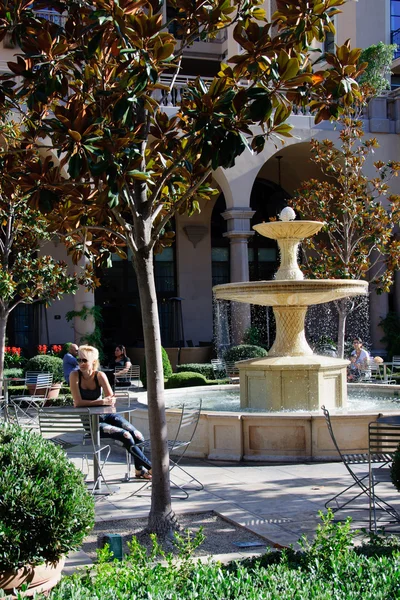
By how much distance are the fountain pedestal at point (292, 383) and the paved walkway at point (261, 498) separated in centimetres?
180

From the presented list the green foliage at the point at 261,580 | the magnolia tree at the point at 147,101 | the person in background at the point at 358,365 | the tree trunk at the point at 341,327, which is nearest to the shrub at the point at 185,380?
the person in background at the point at 358,365

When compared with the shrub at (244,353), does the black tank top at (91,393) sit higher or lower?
higher

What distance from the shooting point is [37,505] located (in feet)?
13.1

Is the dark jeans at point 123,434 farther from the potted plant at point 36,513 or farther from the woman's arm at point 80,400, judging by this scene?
the potted plant at point 36,513

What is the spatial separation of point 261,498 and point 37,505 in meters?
3.62

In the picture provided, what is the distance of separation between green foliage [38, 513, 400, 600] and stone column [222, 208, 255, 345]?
18342 mm

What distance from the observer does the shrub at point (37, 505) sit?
3.92 metres

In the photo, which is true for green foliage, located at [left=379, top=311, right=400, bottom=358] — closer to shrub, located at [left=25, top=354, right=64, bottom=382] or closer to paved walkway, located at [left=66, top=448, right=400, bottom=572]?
shrub, located at [left=25, top=354, right=64, bottom=382]

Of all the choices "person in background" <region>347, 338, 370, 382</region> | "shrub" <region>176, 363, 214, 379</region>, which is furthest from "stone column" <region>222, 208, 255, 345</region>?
"person in background" <region>347, 338, 370, 382</region>

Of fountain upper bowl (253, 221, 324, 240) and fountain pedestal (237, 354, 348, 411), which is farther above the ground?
fountain upper bowl (253, 221, 324, 240)

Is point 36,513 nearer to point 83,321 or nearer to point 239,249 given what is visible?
point 83,321

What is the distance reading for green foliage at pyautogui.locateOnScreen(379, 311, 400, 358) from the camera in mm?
23391

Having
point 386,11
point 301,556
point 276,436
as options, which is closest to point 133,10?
point 301,556

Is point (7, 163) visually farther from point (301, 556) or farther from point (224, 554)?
point (301, 556)
